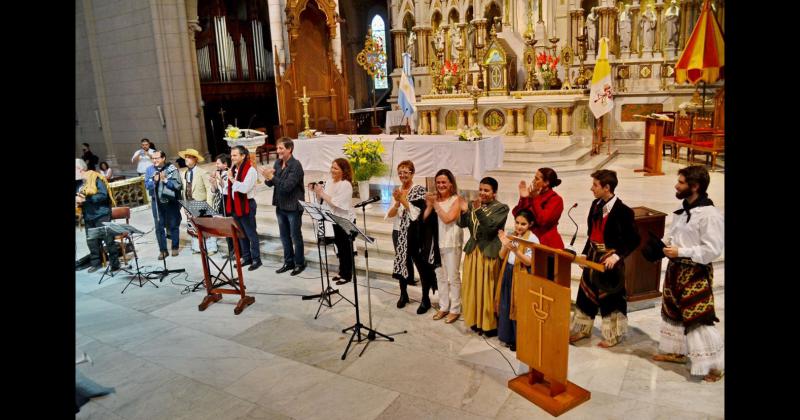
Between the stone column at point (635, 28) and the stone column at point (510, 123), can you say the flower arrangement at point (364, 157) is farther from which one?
the stone column at point (635, 28)

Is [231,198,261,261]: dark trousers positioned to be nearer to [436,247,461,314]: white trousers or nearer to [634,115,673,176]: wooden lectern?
[436,247,461,314]: white trousers

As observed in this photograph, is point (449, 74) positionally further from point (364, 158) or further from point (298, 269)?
point (298, 269)

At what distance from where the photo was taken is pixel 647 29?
1288cm

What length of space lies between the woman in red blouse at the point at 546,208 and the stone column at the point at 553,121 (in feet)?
23.2

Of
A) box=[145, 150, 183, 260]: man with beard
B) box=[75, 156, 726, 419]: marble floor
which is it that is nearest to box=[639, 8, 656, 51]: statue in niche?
box=[75, 156, 726, 419]: marble floor

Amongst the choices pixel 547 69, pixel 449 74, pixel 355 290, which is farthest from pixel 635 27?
pixel 355 290

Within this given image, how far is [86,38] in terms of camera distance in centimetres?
1597

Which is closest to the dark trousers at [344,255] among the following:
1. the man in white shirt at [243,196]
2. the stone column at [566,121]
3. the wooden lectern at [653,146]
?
the man in white shirt at [243,196]

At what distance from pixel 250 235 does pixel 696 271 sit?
526 centimetres

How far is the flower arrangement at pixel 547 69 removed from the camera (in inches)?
461

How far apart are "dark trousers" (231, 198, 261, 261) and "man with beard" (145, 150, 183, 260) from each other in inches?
44.1
